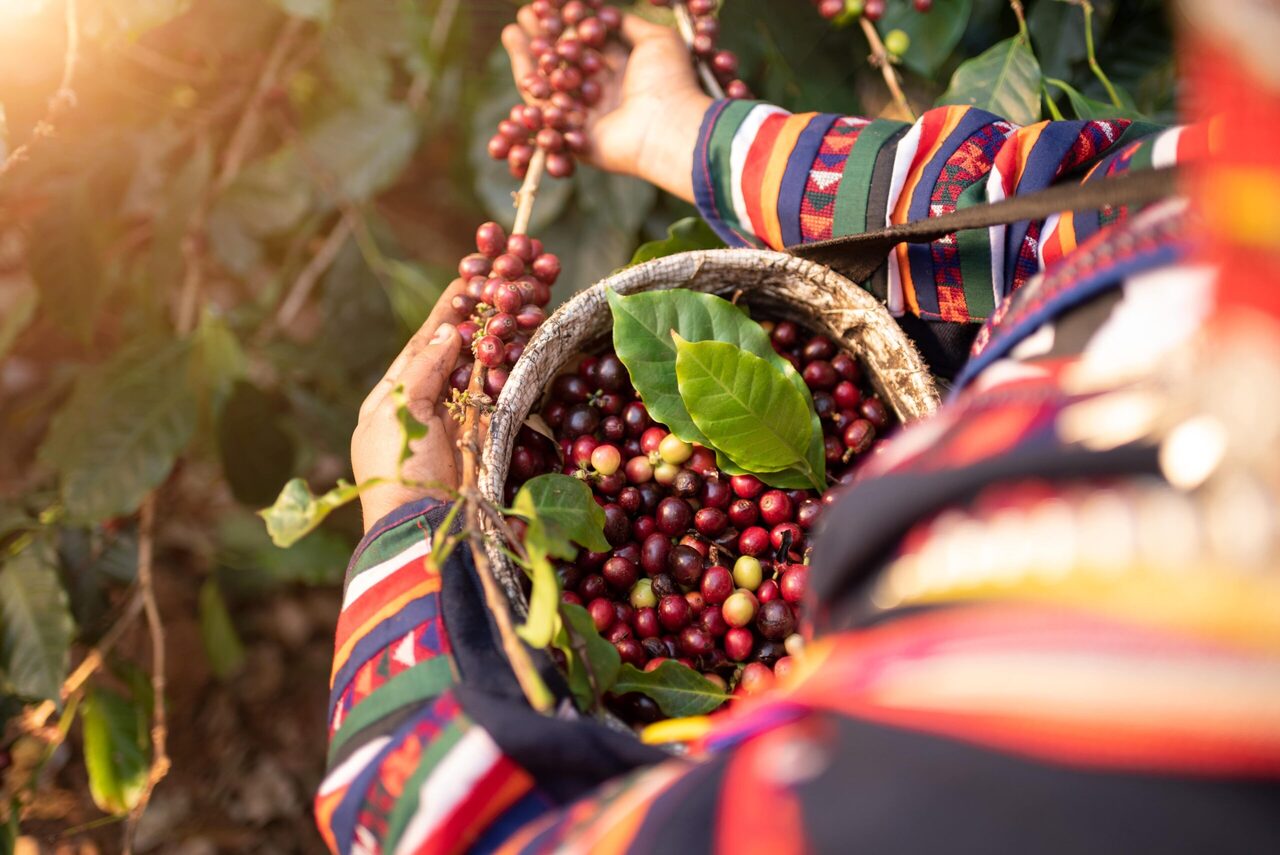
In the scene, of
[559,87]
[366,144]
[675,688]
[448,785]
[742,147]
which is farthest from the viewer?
[366,144]

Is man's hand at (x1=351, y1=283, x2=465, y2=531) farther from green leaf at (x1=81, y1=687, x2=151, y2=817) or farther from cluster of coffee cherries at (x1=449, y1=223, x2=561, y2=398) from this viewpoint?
green leaf at (x1=81, y1=687, x2=151, y2=817)

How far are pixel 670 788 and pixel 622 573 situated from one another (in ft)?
1.40

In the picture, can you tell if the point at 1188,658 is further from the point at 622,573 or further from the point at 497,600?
the point at 622,573

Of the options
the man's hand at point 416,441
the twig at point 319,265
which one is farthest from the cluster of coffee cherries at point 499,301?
the twig at point 319,265

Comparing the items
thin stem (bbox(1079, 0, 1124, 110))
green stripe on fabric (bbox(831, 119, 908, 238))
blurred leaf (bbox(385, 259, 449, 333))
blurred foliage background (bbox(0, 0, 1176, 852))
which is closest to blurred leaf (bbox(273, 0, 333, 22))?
blurred foliage background (bbox(0, 0, 1176, 852))

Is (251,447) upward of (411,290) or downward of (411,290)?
downward

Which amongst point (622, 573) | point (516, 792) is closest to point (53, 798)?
point (622, 573)

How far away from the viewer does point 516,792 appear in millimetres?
500

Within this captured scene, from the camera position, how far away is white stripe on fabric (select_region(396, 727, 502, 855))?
0.49 m

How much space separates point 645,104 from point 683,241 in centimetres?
20

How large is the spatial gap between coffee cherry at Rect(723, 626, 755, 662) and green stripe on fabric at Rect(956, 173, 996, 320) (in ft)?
1.27

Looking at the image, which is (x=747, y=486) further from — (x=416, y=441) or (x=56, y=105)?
(x=56, y=105)

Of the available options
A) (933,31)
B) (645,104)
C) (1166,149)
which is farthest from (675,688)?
(933,31)

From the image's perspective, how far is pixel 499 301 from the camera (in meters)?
0.82
